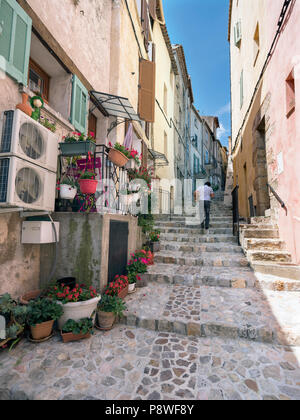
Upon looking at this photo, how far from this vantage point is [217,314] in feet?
10.3

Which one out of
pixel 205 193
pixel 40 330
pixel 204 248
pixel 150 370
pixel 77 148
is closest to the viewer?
pixel 150 370

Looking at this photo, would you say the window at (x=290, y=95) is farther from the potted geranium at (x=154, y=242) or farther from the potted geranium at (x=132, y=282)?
the potted geranium at (x=132, y=282)

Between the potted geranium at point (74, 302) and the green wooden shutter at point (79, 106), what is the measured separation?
11.2 ft

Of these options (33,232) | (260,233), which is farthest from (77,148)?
(260,233)

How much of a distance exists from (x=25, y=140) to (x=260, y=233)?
546 cm

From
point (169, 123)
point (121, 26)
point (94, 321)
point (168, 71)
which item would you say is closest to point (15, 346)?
point (94, 321)

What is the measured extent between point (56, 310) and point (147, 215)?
11.4ft

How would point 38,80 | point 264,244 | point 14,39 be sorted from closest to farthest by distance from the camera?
point 14,39, point 38,80, point 264,244

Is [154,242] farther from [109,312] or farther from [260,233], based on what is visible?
[109,312]

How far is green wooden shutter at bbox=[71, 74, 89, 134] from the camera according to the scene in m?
4.62

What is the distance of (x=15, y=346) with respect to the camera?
8.37ft

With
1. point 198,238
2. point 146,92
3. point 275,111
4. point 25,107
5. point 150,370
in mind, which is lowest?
point 150,370

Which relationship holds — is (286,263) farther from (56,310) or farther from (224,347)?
(56,310)
